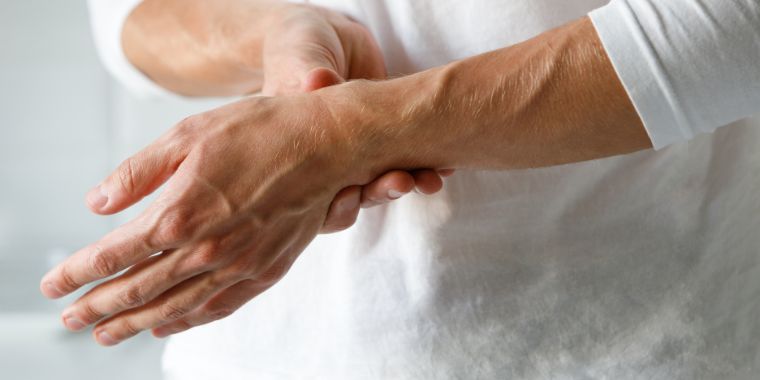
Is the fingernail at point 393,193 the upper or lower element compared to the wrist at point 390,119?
lower

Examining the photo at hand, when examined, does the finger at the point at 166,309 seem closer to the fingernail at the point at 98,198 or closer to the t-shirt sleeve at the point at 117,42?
the fingernail at the point at 98,198

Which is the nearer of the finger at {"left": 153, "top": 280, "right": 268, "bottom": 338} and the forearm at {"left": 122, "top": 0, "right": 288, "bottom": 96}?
the finger at {"left": 153, "top": 280, "right": 268, "bottom": 338}

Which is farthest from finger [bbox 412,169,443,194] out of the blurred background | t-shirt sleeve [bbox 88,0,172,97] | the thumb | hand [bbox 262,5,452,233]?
the blurred background

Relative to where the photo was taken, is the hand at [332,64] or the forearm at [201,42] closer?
the hand at [332,64]

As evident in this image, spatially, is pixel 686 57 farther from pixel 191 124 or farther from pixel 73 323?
pixel 73 323

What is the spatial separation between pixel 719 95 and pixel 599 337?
26 cm

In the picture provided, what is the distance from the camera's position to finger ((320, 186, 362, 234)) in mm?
657

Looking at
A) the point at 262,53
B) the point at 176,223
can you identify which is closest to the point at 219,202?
the point at 176,223

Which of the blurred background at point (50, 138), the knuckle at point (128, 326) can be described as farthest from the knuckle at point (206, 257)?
the blurred background at point (50, 138)

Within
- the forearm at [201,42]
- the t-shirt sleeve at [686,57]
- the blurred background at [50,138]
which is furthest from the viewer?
the blurred background at [50,138]

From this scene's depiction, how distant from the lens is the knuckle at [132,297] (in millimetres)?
660

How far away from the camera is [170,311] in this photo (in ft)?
2.21

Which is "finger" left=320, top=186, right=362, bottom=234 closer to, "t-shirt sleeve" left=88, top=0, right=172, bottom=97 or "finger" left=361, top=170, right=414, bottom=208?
"finger" left=361, top=170, right=414, bottom=208

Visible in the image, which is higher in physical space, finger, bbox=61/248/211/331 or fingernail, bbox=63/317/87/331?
finger, bbox=61/248/211/331
